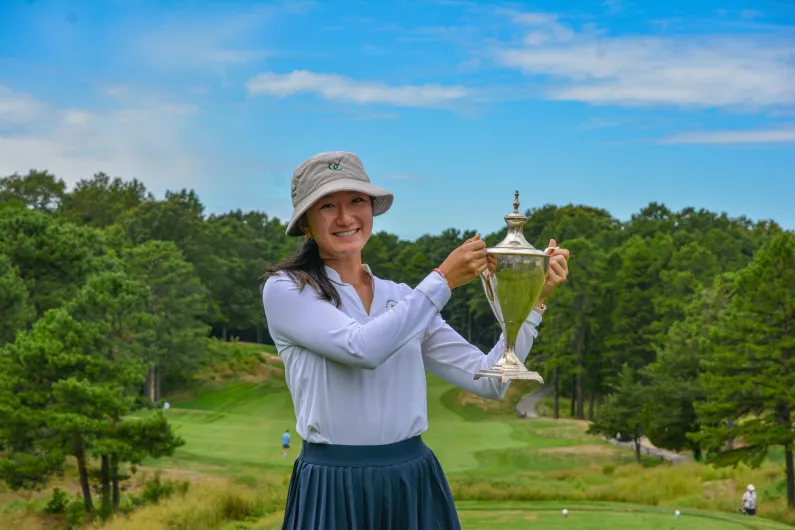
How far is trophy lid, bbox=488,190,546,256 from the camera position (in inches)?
128

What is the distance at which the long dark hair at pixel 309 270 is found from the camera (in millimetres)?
3352

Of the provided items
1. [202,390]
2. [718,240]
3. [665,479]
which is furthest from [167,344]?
[718,240]

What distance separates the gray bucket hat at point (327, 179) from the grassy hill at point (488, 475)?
11261 mm

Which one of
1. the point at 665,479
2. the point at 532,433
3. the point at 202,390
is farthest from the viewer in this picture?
the point at 202,390

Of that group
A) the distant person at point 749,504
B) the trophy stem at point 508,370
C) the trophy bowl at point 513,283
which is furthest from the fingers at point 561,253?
the distant person at point 749,504

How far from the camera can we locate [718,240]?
59438mm

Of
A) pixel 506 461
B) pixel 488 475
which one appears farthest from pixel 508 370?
pixel 506 461

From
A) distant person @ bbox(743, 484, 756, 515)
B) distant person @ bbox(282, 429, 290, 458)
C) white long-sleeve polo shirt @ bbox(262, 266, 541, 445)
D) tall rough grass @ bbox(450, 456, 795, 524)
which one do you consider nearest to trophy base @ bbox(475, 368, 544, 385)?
white long-sleeve polo shirt @ bbox(262, 266, 541, 445)

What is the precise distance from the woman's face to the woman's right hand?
373 mm

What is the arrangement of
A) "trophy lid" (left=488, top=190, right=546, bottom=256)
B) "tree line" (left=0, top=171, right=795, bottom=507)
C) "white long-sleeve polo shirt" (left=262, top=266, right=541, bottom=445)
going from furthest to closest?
"tree line" (left=0, top=171, right=795, bottom=507) → "trophy lid" (left=488, top=190, right=546, bottom=256) → "white long-sleeve polo shirt" (left=262, top=266, right=541, bottom=445)

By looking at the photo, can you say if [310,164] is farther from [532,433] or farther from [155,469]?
[532,433]

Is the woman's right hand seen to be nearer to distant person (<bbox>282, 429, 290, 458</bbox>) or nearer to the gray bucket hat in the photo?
the gray bucket hat

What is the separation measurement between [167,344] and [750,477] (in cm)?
2837

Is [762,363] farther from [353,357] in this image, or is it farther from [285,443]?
[353,357]
